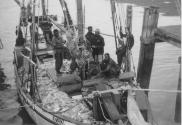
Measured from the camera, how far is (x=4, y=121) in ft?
48.8

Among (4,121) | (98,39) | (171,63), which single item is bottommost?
(4,121)

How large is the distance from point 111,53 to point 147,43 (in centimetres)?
1215

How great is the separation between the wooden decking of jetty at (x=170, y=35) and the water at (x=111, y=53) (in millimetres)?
4110

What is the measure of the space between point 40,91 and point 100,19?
24828mm

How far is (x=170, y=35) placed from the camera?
39.8 ft

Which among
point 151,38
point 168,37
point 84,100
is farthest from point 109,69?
point 168,37

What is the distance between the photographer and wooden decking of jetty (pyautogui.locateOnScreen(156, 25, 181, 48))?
11.8 meters

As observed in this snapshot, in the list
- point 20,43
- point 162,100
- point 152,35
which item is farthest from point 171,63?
point 20,43

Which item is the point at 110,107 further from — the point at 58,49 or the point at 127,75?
the point at 58,49

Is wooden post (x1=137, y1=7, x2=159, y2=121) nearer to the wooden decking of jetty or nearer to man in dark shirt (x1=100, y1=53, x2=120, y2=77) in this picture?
the wooden decking of jetty

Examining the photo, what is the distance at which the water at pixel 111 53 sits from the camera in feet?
50.0

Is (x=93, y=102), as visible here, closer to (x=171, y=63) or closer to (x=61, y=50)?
(x=61, y=50)

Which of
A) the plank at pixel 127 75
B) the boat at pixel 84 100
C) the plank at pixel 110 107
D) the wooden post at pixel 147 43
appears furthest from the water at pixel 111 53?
the plank at pixel 110 107

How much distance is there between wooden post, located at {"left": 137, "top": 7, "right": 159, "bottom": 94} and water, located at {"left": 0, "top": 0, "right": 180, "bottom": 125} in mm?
2200
